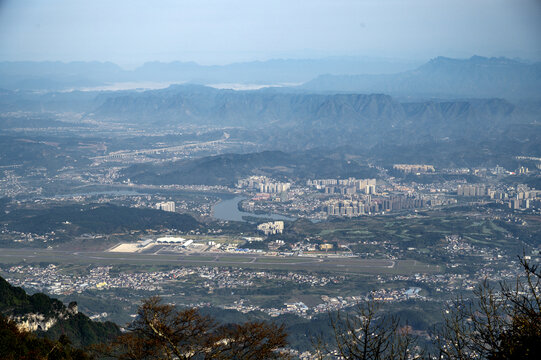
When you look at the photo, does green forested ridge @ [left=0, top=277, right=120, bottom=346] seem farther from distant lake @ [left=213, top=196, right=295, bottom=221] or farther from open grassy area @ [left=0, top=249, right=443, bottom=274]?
distant lake @ [left=213, top=196, right=295, bottom=221]

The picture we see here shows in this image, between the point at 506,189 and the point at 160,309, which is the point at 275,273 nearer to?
the point at 160,309

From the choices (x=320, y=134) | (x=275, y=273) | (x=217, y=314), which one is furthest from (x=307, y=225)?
(x=320, y=134)

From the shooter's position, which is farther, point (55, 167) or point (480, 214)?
point (55, 167)

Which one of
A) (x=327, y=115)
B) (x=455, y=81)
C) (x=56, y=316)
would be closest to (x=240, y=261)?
(x=56, y=316)

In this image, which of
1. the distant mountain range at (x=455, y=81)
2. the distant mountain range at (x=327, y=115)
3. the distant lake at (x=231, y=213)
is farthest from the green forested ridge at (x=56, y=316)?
the distant mountain range at (x=455, y=81)

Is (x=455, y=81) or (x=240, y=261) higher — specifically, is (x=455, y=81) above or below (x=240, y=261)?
above


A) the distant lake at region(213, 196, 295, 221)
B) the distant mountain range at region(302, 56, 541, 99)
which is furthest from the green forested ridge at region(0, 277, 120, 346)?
the distant mountain range at region(302, 56, 541, 99)

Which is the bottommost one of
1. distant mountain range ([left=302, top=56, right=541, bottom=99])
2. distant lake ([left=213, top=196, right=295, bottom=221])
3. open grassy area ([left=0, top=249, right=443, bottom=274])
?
distant lake ([left=213, top=196, right=295, bottom=221])

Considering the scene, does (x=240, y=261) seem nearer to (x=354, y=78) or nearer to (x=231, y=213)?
(x=231, y=213)

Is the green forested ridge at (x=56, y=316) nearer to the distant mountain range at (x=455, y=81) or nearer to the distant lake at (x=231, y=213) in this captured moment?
the distant lake at (x=231, y=213)
